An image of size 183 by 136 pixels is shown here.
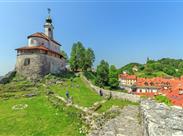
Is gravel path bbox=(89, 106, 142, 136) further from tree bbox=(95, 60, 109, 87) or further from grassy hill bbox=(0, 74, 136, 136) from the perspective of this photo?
tree bbox=(95, 60, 109, 87)

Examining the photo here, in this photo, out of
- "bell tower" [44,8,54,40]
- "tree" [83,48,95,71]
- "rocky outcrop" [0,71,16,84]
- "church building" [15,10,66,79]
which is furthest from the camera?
"tree" [83,48,95,71]

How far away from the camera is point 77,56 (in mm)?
71375

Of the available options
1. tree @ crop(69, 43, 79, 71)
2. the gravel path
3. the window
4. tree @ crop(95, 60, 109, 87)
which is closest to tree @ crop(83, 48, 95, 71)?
tree @ crop(69, 43, 79, 71)

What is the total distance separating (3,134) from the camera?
883 inches

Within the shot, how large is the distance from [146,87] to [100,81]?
38.4 metres

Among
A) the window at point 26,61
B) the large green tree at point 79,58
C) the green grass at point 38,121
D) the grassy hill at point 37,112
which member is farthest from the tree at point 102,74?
the green grass at point 38,121

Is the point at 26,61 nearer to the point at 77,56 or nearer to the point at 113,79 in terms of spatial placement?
the point at 77,56

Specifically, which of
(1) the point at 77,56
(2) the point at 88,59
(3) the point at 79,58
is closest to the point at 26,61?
(1) the point at 77,56

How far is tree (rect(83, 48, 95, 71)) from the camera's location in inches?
2874

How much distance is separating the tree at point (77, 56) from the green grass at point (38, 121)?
3829 cm

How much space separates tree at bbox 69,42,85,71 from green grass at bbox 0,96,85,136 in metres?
38.3

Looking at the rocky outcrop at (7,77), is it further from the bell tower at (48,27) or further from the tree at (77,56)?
the tree at (77,56)

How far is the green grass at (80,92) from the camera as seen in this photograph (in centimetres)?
3622

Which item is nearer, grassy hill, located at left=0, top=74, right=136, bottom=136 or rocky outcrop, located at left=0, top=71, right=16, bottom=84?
grassy hill, located at left=0, top=74, right=136, bottom=136
